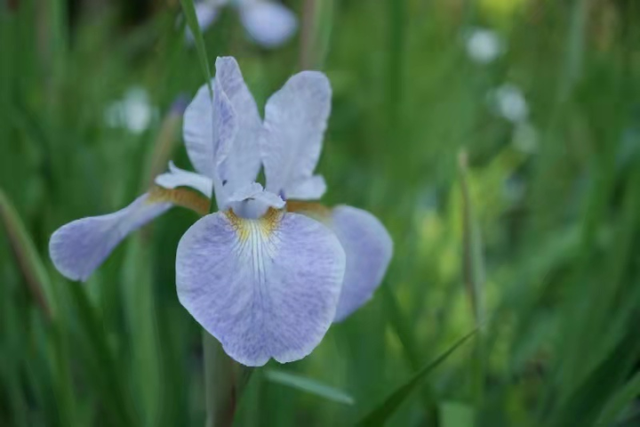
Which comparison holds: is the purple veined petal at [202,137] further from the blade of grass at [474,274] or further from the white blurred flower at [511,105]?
the white blurred flower at [511,105]

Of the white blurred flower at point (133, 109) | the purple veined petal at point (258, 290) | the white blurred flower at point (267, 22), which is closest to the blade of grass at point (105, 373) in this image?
the purple veined petal at point (258, 290)

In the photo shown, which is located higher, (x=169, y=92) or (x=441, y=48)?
(x=169, y=92)

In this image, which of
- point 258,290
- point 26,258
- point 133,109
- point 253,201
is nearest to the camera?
point 258,290

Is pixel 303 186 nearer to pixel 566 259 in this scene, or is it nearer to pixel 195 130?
pixel 195 130

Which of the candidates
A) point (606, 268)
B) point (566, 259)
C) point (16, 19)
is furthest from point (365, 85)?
point (606, 268)

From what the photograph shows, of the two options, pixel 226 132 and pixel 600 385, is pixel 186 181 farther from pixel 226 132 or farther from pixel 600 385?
pixel 600 385

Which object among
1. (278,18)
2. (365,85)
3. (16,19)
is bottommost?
(365,85)

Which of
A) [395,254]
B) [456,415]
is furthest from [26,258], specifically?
[395,254]
